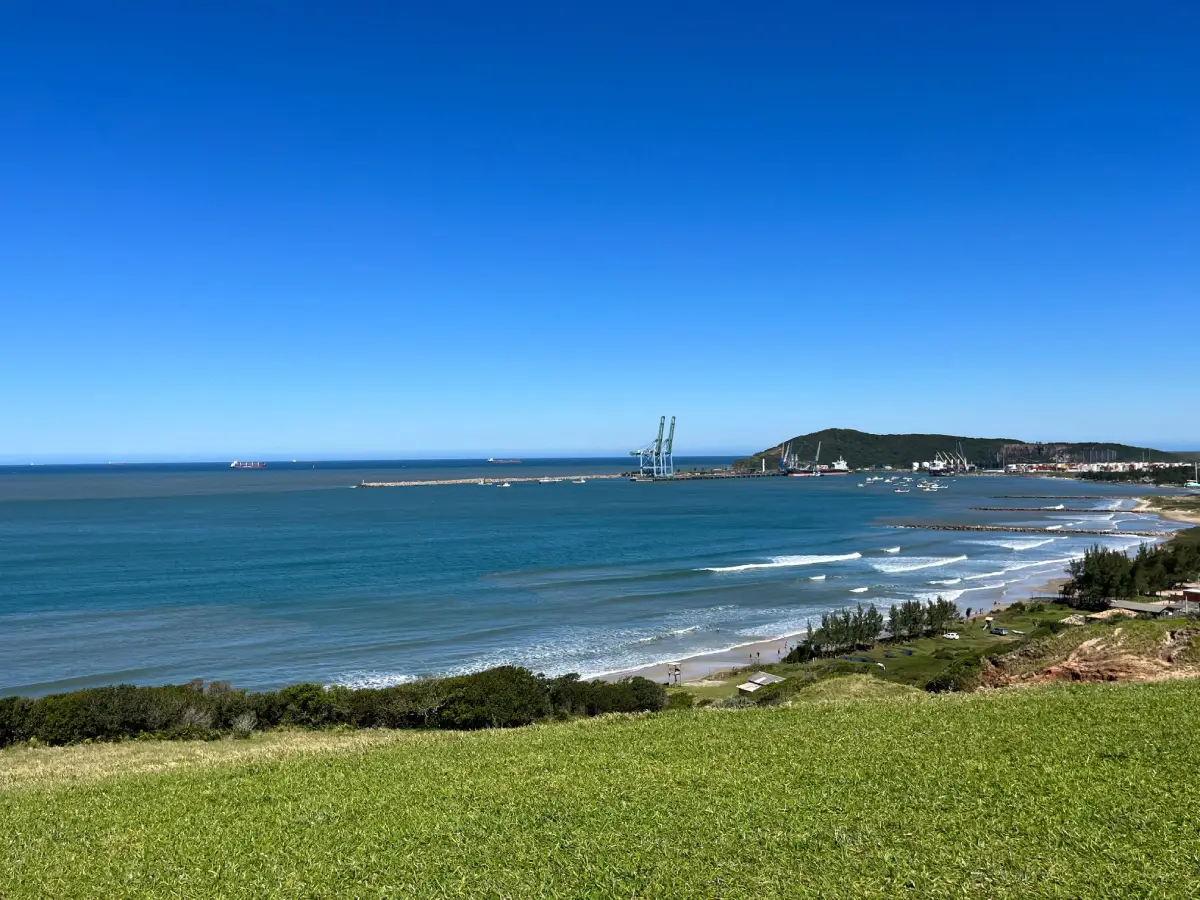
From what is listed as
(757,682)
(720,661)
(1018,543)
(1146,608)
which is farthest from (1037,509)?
(757,682)

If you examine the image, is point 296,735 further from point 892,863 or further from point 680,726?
point 892,863

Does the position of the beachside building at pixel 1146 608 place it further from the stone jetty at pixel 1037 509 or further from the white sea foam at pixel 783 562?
the stone jetty at pixel 1037 509

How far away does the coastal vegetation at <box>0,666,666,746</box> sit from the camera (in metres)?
19.5

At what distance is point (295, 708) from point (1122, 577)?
145 feet

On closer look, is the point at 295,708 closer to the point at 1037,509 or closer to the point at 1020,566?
the point at 1020,566

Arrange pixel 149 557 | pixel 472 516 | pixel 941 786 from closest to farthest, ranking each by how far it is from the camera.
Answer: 1. pixel 941 786
2. pixel 149 557
3. pixel 472 516

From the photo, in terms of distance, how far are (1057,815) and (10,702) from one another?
23040 millimetres

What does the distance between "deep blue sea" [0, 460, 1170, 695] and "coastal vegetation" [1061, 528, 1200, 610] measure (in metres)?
4.96

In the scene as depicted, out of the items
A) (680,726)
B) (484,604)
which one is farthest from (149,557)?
(680,726)

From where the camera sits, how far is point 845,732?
39.9ft

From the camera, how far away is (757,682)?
27938 mm

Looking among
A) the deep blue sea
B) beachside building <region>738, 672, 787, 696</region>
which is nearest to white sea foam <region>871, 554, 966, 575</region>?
the deep blue sea

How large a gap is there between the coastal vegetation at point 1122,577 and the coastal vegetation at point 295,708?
32.8 meters

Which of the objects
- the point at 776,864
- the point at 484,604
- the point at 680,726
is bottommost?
the point at 484,604
